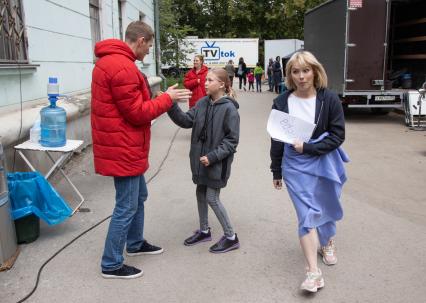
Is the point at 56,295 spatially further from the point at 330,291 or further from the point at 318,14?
the point at 318,14

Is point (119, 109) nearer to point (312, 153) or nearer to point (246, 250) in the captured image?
point (312, 153)

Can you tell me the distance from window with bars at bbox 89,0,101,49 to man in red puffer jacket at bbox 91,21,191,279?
6590mm

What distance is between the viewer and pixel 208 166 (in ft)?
12.1

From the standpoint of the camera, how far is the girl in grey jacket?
12.0 ft

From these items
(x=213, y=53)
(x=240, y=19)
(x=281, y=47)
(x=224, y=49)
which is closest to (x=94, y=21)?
(x=281, y=47)

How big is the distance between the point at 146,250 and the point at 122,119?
4.25 feet

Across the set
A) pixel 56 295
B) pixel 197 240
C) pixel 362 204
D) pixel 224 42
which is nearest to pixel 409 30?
pixel 362 204

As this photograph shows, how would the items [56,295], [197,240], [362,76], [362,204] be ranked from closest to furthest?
[56,295] → [197,240] → [362,204] → [362,76]

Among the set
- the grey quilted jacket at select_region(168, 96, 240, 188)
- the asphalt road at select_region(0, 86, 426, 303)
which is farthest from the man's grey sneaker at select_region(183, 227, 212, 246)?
the grey quilted jacket at select_region(168, 96, 240, 188)

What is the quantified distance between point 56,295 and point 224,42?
3463 centimetres

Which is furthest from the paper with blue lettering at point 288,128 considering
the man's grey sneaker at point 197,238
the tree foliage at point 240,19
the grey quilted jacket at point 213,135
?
the tree foliage at point 240,19

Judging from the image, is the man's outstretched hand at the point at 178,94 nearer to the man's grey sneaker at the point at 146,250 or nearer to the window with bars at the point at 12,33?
the man's grey sneaker at the point at 146,250

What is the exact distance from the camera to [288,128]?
329 cm

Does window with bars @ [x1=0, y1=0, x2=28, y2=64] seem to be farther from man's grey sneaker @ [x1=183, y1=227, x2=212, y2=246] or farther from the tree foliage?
the tree foliage
